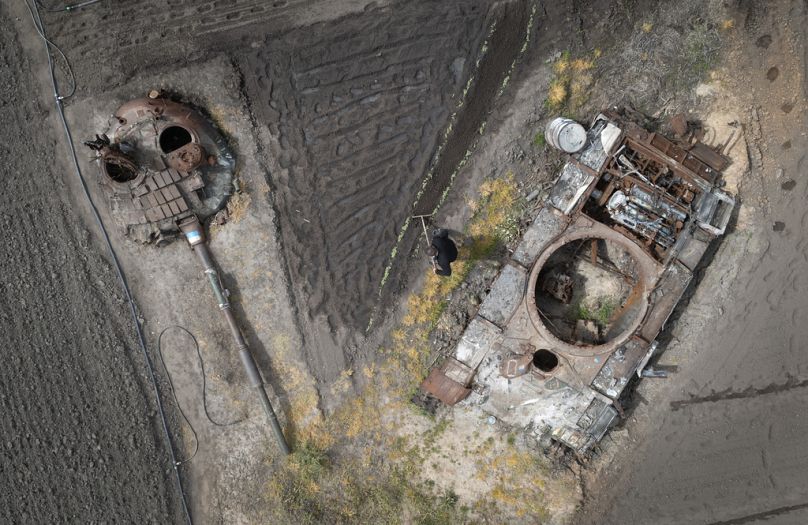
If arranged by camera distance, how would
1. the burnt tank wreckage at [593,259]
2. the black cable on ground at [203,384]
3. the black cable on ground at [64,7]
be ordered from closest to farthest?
the burnt tank wreckage at [593,259], the black cable on ground at [64,7], the black cable on ground at [203,384]

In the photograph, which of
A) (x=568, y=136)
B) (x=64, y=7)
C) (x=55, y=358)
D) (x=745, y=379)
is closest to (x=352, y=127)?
(x=568, y=136)

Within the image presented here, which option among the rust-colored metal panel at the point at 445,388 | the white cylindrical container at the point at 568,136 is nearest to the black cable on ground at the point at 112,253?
the rust-colored metal panel at the point at 445,388

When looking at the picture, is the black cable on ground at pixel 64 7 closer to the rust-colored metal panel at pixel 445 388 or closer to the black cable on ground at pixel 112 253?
the black cable on ground at pixel 112 253

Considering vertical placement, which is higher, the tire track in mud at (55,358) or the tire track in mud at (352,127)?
the tire track in mud at (352,127)

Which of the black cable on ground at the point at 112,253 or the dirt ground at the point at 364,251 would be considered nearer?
the dirt ground at the point at 364,251

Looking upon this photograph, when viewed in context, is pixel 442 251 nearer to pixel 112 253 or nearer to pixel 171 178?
pixel 171 178

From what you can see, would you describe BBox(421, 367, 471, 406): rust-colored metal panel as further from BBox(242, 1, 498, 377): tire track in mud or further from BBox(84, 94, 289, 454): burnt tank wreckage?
BBox(84, 94, 289, 454): burnt tank wreckage

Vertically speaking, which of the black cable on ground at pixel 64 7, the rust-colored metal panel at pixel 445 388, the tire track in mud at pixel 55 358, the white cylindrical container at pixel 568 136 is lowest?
the tire track in mud at pixel 55 358
